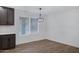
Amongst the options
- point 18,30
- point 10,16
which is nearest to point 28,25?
point 18,30

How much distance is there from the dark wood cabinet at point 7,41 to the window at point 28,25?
0.75 feet

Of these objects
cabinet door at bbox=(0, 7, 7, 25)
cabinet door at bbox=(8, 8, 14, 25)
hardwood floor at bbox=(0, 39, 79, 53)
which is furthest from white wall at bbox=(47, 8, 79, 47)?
cabinet door at bbox=(0, 7, 7, 25)

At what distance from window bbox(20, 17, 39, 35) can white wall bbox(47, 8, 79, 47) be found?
308 mm

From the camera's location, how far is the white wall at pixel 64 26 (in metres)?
1.74

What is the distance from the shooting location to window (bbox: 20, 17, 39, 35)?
177 cm

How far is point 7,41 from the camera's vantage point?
1771mm

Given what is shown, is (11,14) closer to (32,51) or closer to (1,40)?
(1,40)

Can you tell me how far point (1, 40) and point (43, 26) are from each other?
34.5 inches

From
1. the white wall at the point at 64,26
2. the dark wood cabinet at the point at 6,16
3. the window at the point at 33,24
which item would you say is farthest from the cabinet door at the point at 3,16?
the white wall at the point at 64,26

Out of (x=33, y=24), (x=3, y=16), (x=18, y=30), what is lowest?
(x=18, y=30)

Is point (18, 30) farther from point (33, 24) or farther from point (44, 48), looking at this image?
point (44, 48)

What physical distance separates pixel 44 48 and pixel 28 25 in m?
0.56

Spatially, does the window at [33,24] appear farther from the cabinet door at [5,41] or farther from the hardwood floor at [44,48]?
the cabinet door at [5,41]
